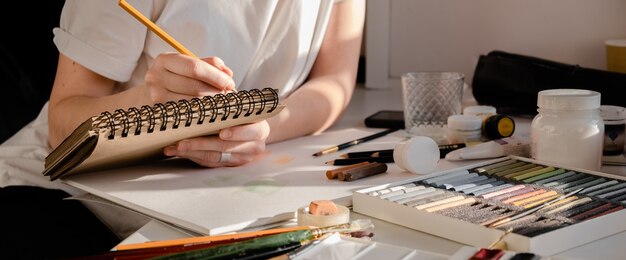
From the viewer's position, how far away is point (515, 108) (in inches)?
55.3

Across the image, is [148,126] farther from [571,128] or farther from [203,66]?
[571,128]

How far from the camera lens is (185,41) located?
1290mm

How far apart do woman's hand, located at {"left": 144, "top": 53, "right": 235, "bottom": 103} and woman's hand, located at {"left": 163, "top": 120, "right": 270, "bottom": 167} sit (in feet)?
0.18

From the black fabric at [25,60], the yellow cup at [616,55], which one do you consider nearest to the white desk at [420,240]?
the yellow cup at [616,55]

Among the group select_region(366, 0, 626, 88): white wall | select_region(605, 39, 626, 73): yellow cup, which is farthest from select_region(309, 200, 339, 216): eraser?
select_region(366, 0, 626, 88): white wall

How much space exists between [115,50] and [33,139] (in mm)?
206

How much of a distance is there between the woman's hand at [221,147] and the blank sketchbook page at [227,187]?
12 mm

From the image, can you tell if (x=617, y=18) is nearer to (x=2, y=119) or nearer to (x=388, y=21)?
(x=388, y=21)

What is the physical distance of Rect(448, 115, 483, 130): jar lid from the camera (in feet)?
3.98

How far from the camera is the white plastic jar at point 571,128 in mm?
1003

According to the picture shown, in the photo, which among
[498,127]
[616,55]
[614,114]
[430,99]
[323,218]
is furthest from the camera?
[616,55]

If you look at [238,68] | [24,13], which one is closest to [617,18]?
[238,68]

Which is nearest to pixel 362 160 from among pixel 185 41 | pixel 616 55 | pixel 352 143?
pixel 352 143

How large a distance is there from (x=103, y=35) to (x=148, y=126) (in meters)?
0.28
